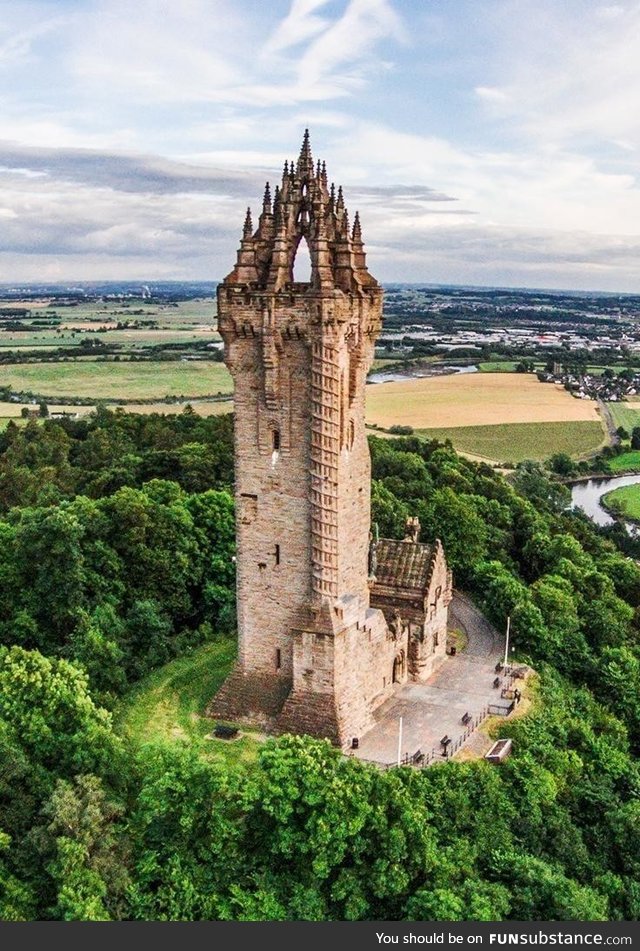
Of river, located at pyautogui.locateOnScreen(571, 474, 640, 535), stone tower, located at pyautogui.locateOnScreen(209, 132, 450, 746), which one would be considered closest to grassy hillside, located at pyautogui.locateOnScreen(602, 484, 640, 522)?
river, located at pyautogui.locateOnScreen(571, 474, 640, 535)

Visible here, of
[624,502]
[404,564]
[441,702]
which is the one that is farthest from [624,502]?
[441,702]

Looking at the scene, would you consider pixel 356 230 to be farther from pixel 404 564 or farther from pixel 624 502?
pixel 624 502

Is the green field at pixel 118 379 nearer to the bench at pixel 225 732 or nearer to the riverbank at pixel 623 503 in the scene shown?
the riverbank at pixel 623 503

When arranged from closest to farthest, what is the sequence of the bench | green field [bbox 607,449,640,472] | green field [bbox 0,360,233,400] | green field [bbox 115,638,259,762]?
1. green field [bbox 115,638,259,762]
2. the bench
3. green field [bbox 607,449,640,472]
4. green field [bbox 0,360,233,400]

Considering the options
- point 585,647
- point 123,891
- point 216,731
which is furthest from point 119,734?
point 585,647

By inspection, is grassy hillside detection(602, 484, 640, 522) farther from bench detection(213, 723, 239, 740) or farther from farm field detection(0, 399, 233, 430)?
bench detection(213, 723, 239, 740)

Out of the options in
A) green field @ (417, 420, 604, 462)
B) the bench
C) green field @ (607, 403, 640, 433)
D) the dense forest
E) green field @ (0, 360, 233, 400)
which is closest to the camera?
the dense forest
